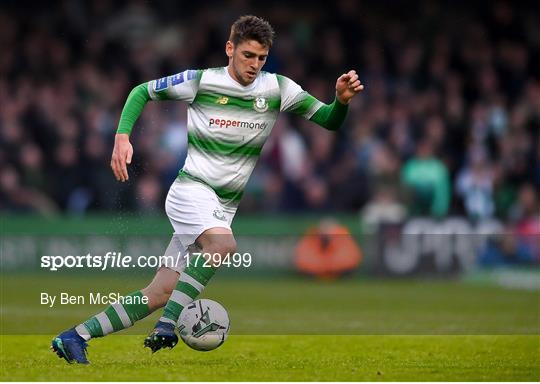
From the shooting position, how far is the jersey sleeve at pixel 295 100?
8.88m

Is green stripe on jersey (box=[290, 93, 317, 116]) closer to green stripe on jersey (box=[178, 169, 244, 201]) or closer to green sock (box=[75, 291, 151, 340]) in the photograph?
green stripe on jersey (box=[178, 169, 244, 201])

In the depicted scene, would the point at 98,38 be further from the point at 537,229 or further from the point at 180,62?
the point at 537,229

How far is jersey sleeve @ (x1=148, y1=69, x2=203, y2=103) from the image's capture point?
8602mm

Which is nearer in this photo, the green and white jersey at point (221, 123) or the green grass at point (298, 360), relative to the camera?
the green grass at point (298, 360)

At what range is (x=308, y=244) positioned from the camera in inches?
717

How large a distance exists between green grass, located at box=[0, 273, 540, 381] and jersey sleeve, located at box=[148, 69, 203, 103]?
180cm

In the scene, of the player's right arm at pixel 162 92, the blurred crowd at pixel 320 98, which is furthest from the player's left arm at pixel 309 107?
the blurred crowd at pixel 320 98

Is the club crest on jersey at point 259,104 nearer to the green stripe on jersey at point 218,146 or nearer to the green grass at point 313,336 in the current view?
the green stripe on jersey at point 218,146

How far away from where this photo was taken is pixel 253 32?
332 inches

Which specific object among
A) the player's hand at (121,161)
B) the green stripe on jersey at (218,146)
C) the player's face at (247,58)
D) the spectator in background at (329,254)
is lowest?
the spectator in background at (329,254)

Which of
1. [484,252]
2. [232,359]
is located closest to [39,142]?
[484,252]

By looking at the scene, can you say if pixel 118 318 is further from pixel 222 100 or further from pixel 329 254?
pixel 329 254

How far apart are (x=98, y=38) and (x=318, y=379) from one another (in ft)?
48.5

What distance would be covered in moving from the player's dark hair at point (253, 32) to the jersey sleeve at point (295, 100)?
1.60 ft
